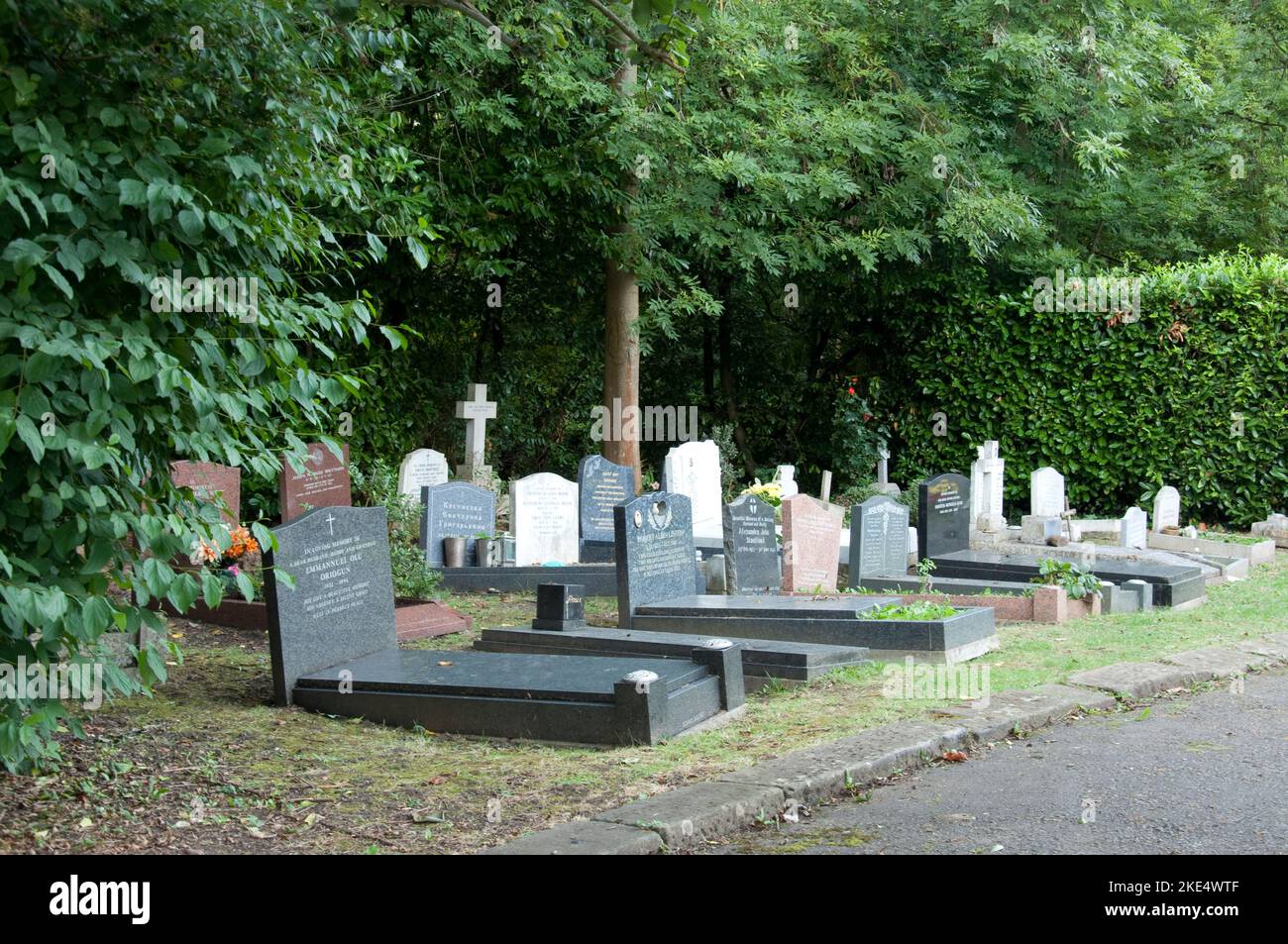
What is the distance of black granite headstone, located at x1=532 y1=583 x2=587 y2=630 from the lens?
328 inches

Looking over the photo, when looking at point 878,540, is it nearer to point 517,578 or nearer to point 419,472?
point 517,578

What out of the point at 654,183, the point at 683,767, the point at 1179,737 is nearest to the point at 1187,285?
the point at 654,183

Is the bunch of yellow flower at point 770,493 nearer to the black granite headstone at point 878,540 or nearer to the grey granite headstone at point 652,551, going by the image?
the black granite headstone at point 878,540

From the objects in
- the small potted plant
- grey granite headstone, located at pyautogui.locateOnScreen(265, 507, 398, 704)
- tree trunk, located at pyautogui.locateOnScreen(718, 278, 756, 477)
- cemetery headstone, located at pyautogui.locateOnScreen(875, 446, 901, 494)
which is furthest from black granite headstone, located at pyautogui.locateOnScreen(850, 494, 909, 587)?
tree trunk, located at pyautogui.locateOnScreen(718, 278, 756, 477)

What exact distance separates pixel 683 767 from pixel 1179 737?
266cm

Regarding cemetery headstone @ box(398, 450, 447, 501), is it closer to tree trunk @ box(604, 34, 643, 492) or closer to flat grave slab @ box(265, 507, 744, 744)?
tree trunk @ box(604, 34, 643, 492)

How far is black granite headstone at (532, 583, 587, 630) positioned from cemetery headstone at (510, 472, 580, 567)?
3489 mm

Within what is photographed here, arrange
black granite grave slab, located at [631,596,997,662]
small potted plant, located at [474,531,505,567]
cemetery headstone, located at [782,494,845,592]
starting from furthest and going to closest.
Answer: small potted plant, located at [474,531,505,567] < cemetery headstone, located at [782,494,845,592] < black granite grave slab, located at [631,596,997,662]

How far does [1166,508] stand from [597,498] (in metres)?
6.92

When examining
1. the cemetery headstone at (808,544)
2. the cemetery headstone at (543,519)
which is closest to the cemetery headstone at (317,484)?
the cemetery headstone at (543,519)

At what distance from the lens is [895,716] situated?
662 cm

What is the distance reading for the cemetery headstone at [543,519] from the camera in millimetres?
12023

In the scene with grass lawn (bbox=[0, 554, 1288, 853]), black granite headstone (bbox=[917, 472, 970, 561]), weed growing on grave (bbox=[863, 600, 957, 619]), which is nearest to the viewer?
grass lawn (bbox=[0, 554, 1288, 853])

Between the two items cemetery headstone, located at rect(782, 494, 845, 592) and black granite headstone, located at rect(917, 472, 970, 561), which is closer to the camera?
cemetery headstone, located at rect(782, 494, 845, 592)
